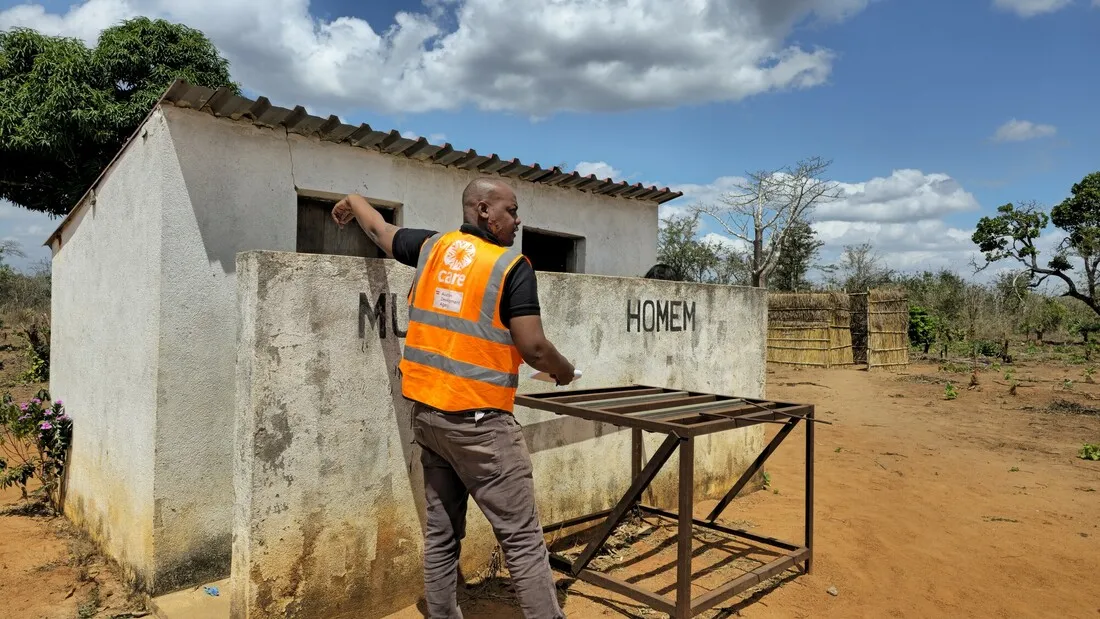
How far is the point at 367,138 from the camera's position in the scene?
5.68 m

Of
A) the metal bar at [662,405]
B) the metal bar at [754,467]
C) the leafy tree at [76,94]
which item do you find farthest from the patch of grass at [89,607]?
the leafy tree at [76,94]

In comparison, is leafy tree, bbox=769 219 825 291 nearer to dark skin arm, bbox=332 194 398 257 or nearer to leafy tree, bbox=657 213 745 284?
leafy tree, bbox=657 213 745 284

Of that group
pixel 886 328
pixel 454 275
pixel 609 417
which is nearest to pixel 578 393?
pixel 609 417

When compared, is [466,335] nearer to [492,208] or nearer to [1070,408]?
[492,208]

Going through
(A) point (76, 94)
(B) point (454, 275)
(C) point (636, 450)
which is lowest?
(C) point (636, 450)

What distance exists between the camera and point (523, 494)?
2.75m

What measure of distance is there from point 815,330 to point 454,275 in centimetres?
1611

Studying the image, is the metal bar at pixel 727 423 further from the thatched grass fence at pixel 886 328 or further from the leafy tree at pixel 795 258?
the leafy tree at pixel 795 258

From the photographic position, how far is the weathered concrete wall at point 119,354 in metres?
Result: 4.32

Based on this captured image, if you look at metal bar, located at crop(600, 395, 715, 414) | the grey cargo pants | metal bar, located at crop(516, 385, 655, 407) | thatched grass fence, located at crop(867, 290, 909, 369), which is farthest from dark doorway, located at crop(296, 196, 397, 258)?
thatched grass fence, located at crop(867, 290, 909, 369)

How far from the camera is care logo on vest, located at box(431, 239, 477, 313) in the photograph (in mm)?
2678

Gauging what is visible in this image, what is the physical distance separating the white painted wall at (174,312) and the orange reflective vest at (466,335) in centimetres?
247

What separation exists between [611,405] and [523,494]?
1266mm

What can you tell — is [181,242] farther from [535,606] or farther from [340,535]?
[535,606]
